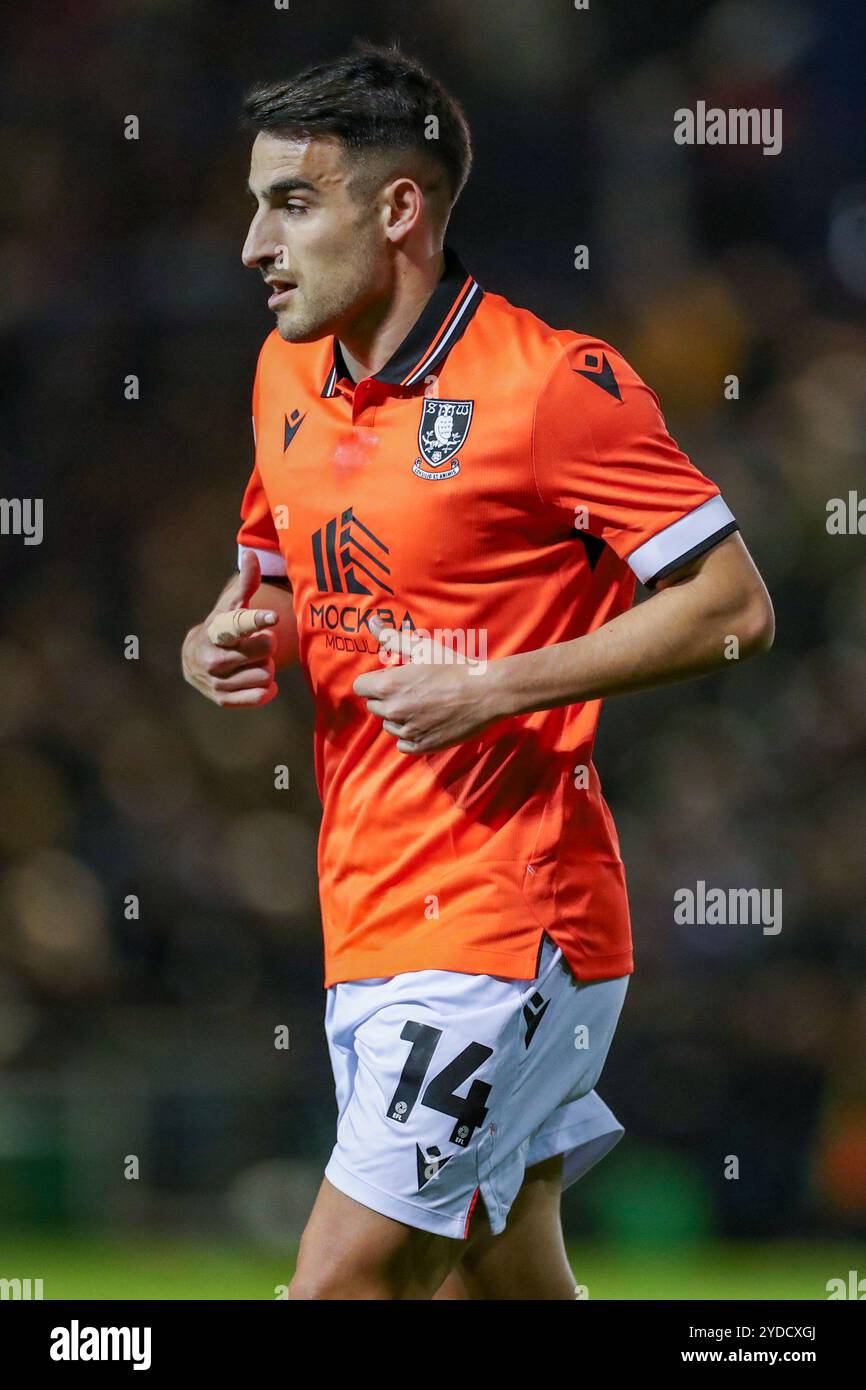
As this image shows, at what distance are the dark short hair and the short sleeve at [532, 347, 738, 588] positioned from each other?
43 cm

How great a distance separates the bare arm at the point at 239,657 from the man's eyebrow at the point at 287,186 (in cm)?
55

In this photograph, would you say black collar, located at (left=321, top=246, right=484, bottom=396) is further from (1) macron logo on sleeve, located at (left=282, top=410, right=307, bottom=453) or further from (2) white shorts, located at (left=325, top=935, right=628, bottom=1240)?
(2) white shorts, located at (left=325, top=935, right=628, bottom=1240)

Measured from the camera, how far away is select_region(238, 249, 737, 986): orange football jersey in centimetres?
219

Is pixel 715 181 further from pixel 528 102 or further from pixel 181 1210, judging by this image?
pixel 181 1210

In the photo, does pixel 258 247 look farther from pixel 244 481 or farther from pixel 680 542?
pixel 244 481

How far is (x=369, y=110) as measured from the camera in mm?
2340

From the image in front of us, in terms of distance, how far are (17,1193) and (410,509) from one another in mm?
2200

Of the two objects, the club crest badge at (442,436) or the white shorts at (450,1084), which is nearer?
the white shorts at (450,1084)

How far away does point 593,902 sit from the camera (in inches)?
90.5

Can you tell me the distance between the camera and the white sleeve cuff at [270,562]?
2.66 meters
